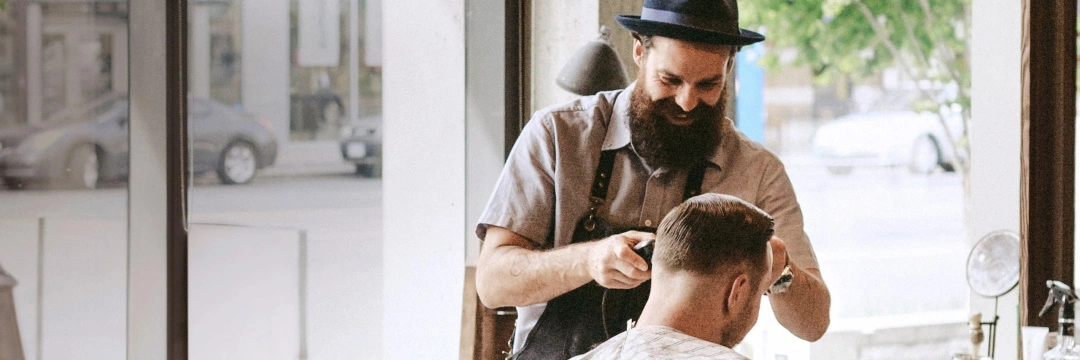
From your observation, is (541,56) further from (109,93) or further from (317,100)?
(109,93)

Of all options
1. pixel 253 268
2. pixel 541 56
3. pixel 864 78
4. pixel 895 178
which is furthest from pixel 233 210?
pixel 895 178

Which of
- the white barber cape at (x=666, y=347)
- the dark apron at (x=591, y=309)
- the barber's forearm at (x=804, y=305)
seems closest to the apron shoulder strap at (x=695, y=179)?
the dark apron at (x=591, y=309)

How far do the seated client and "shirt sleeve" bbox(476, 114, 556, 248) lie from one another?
35 centimetres

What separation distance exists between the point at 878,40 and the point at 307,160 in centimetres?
279

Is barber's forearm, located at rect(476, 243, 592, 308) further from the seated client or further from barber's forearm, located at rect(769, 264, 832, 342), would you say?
barber's forearm, located at rect(769, 264, 832, 342)

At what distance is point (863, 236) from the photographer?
17.3 ft

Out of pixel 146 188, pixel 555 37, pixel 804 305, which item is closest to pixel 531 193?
pixel 804 305

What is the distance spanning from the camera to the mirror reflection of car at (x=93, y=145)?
2.63 m

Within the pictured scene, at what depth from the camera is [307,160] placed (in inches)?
126

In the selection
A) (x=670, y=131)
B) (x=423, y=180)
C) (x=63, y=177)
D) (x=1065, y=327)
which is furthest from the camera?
(x=423, y=180)

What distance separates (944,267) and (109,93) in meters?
3.88

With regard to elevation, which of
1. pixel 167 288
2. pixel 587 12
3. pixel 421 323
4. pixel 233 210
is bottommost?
pixel 421 323

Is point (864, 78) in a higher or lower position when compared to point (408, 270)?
higher

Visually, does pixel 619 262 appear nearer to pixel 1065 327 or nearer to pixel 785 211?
pixel 785 211
